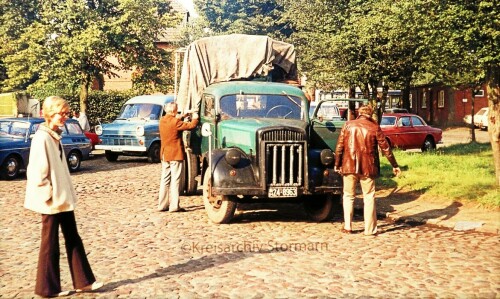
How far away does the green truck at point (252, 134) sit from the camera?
9.79m

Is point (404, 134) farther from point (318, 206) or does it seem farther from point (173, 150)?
point (173, 150)

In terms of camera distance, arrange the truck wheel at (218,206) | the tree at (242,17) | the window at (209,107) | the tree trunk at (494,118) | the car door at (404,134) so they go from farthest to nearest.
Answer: the tree at (242,17) → the car door at (404,134) → the tree trunk at (494,118) → the window at (209,107) → the truck wheel at (218,206)

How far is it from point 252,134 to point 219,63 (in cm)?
408

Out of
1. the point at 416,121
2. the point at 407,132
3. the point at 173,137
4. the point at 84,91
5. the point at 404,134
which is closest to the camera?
the point at 173,137

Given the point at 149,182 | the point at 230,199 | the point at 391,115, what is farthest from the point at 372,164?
the point at 391,115

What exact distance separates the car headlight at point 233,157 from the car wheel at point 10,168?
967 centimetres

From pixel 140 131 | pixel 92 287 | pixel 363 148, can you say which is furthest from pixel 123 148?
pixel 92 287

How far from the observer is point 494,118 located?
1359cm

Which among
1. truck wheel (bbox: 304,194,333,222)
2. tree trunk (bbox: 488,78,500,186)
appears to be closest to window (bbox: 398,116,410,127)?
tree trunk (bbox: 488,78,500,186)

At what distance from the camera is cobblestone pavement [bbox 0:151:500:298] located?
6228 mm

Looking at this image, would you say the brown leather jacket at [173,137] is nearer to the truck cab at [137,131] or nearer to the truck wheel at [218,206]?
the truck wheel at [218,206]

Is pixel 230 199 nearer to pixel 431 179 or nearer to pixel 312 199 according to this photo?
pixel 312 199

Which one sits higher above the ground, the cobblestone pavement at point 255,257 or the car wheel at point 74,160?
the car wheel at point 74,160

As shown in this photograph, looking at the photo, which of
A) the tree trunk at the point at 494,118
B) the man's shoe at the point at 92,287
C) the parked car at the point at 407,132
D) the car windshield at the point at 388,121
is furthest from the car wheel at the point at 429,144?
the man's shoe at the point at 92,287
